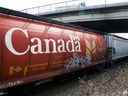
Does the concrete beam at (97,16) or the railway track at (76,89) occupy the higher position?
the concrete beam at (97,16)

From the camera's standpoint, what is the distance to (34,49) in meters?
7.72

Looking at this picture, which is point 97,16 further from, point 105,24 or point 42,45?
point 42,45

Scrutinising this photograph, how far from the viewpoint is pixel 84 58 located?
468 inches

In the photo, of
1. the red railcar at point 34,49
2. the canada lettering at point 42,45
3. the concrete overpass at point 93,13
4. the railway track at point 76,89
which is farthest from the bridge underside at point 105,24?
the canada lettering at point 42,45

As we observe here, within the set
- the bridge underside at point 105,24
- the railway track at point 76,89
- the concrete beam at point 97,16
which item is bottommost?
the railway track at point 76,89

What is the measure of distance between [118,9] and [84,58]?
659 inches

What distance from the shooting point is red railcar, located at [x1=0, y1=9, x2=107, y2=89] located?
6.69 metres

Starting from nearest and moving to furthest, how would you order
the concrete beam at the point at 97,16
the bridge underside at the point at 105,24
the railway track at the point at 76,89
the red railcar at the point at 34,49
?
the red railcar at the point at 34,49 < the railway track at the point at 76,89 < the concrete beam at the point at 97,16 < the bridge underside at the point at 105,24

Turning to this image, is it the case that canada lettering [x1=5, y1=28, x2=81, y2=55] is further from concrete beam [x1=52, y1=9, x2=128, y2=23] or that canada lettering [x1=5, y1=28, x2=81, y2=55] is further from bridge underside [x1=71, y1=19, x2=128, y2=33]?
bridge underside [x1=71, y1=19, x2=128, y2=33]

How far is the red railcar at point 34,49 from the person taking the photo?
263 inches

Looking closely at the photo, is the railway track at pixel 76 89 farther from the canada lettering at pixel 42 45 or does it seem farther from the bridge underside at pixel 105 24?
the bridge underside at pixel 105 24

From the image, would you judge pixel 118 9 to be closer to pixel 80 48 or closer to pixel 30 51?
pixel 80 48


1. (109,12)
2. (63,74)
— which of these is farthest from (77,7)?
(63,74)

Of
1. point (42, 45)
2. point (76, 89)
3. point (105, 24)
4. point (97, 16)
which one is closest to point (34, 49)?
point (42, 45)
